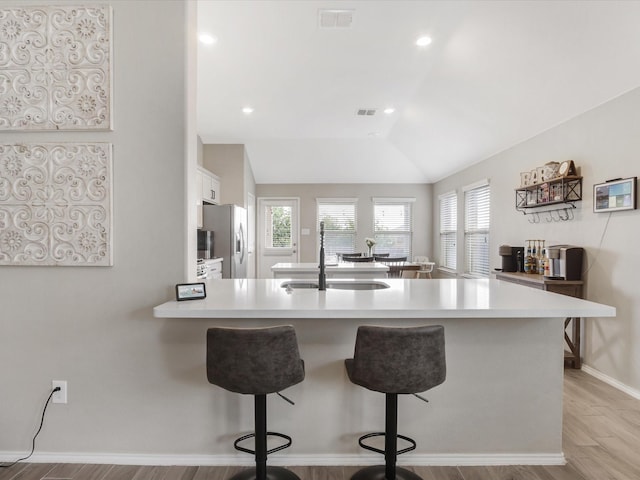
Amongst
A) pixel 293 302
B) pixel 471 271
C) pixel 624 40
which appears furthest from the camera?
pixel 471 271

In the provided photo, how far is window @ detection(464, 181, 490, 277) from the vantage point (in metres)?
5.24

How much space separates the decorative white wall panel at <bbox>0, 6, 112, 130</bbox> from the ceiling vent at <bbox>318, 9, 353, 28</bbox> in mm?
1710

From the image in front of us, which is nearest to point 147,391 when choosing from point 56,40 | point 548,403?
point 56,40

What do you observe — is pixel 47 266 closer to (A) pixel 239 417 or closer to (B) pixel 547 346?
(A) pixel 239 417

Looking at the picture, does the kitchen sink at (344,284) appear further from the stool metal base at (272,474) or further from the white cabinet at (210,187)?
the white cabinet at (210,187)

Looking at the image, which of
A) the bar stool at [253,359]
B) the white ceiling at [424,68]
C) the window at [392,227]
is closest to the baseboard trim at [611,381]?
the white ceiling at [424,68]

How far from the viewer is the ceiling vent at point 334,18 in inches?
116

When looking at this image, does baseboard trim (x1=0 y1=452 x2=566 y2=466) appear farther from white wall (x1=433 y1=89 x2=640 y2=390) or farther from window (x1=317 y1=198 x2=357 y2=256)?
window (x1=317 y1=198 x2=357 y2=256)

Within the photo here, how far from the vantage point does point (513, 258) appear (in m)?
4.08

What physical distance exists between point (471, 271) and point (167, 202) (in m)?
4.96

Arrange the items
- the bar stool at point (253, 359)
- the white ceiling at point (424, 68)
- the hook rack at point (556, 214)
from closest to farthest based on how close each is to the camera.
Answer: the bar stool at point (253, 359) → the white ceiling at point (424, 68) → the hook rack at point (556, 214)

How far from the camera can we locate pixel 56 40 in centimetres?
194

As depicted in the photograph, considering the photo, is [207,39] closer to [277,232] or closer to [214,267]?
[214,267]

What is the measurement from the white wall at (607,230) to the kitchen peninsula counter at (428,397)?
55.9 inches
